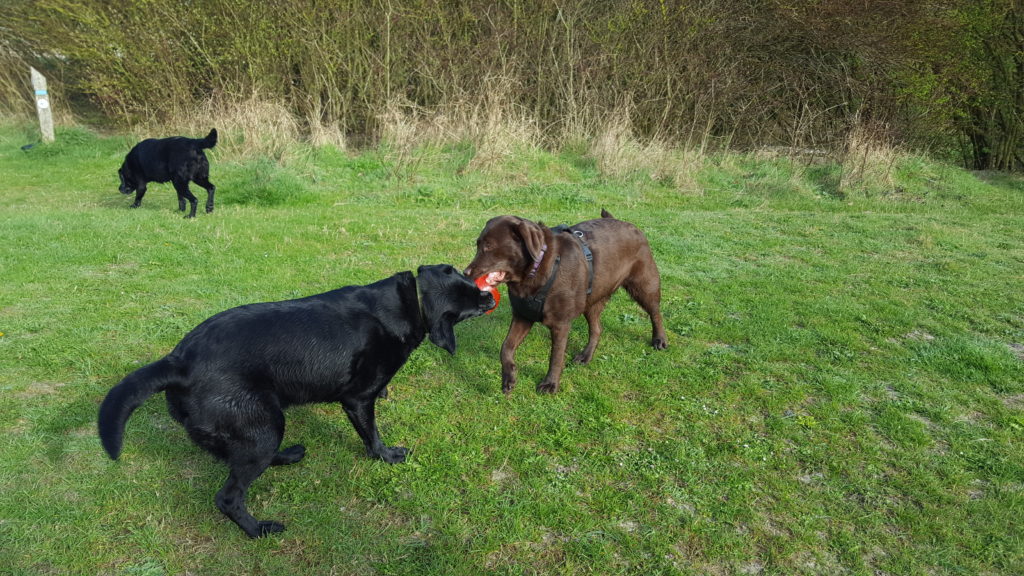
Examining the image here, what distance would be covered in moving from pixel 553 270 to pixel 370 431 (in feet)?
4.87

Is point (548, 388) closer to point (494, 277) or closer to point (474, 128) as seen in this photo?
point (494, 277)

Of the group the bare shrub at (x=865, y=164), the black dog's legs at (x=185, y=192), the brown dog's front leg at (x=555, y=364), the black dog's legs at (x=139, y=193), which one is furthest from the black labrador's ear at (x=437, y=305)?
the bare shrub at (x=865, y=164)

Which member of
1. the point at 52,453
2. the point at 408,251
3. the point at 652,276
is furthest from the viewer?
the point at 408,251

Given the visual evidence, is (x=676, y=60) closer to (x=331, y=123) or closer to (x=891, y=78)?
(x=891, y=78)

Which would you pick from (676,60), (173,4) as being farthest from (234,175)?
(676,60)

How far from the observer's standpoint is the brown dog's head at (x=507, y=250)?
366 centimetres

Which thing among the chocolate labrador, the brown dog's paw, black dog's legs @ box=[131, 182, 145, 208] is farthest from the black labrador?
black dog's legs @ box=[131, 182, 145, 208]

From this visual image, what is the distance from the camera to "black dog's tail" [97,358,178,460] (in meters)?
2.25

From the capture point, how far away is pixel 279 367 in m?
2.69

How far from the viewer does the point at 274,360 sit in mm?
2678

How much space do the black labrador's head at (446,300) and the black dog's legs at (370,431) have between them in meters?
0.51

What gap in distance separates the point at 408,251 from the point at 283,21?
965 cm

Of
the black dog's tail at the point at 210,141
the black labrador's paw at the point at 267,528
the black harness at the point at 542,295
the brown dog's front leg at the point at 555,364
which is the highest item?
the black dog's tail at the point at 210,141

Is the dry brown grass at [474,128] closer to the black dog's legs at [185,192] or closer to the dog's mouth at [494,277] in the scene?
the black dog's legs at [185,192]
